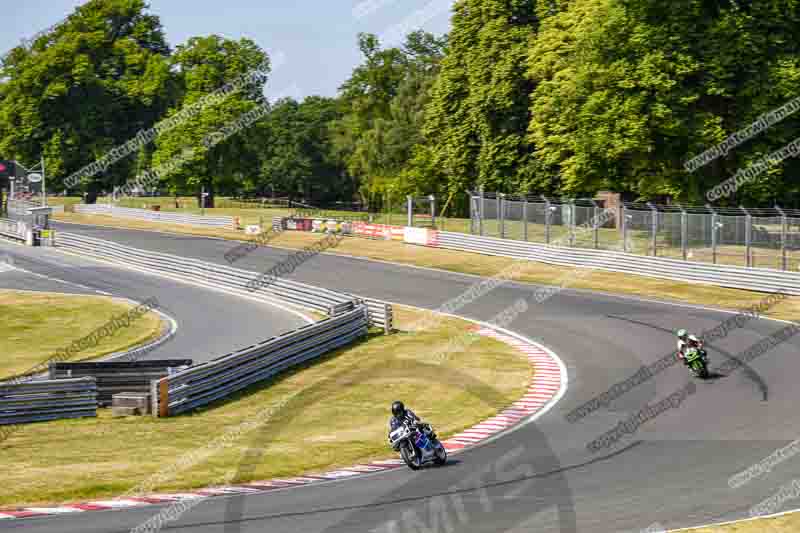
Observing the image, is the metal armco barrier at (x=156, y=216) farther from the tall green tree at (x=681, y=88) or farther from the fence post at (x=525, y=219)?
the tall green tree at (x=681, y=88)

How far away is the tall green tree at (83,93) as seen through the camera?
312ft

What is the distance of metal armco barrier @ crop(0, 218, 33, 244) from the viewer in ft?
198

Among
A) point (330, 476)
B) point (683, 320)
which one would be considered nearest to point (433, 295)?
point (683, 320)

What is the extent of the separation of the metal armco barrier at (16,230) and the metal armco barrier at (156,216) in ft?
44.8

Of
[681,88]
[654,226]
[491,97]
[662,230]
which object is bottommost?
[662,230]

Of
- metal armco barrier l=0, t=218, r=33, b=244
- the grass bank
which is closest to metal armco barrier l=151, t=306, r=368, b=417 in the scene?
the grass bank

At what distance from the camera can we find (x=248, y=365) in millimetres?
24547

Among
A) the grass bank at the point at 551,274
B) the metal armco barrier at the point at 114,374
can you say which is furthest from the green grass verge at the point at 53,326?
the grass bank at the point at 551,274

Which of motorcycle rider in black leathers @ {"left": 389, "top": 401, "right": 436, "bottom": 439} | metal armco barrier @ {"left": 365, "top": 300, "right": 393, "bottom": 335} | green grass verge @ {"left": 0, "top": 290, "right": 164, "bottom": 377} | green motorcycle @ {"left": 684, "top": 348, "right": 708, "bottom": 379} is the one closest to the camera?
motorcycle rider in black leathers @ {"left": 389, "top": 401, "right": 436, "bottom": 439}

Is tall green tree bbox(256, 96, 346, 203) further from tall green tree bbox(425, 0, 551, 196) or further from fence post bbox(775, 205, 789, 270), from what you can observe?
fence post bbox(775, 205, 789, 270)

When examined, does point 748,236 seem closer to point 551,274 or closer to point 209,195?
point 551,274

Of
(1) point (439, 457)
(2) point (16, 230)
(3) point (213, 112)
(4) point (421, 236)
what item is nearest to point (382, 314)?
(1) point (439, 457)

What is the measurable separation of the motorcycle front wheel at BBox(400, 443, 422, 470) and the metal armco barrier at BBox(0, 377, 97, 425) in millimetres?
7902

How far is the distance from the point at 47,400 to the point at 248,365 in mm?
4887
